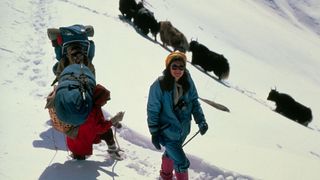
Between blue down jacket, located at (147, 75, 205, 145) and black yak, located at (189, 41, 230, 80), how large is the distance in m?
13.4

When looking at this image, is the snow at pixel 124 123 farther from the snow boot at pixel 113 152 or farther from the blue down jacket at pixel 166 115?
the blue down jacket at pixel 166 115

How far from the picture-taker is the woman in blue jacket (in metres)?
3.98

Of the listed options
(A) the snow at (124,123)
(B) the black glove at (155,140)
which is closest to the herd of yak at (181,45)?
(A) the snow at (124,123)

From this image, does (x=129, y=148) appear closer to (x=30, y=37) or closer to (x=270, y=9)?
(x=30, y=37)

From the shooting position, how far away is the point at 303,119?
1614cm

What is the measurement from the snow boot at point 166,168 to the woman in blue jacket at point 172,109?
12 cm

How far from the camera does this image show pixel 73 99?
3520mm

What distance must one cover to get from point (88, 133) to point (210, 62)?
1390 centimetres

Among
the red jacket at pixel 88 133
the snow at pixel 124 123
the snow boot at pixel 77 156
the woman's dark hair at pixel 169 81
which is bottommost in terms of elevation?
the snow at pixel 124 123

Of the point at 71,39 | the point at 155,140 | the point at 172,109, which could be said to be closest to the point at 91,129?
the point at 155,140

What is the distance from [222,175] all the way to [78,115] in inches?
72.1

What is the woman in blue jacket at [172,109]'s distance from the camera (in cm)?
398

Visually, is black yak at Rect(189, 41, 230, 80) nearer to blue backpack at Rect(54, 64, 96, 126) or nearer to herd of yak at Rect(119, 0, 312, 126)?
herd of yak at Rect(119, 0, 312, 126)

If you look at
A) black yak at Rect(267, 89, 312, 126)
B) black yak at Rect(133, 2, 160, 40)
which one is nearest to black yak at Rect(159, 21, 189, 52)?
black yak at Rect(133, 2, 160, 40)
